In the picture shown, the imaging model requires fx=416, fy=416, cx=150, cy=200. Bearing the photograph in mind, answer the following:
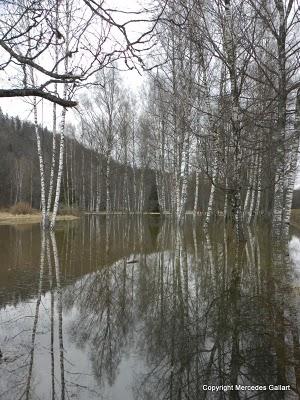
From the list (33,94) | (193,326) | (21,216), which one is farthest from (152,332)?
(21,216)

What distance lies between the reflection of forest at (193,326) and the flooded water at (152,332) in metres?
0.02

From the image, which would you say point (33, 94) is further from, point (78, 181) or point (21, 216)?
point (78, 181)

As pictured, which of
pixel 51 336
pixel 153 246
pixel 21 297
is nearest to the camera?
pixel 51 336

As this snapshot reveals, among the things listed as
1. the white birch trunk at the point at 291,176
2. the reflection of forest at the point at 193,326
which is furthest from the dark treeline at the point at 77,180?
the reflection of forest at the point at 193,326

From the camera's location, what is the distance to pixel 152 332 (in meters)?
5.42

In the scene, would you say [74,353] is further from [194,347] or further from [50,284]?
[50,284]

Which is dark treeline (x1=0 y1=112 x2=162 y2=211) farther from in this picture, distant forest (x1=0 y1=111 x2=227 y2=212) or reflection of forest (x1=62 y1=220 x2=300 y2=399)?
reflection of forest (x1=62 y1=220 x2=300 y2=399)

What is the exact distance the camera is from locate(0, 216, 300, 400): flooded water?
13.0 ft

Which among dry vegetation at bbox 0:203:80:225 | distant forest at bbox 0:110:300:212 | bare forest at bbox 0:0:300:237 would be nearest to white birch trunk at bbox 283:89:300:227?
bare forest at bbox 0:0:300:237

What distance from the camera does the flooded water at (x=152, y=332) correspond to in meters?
3.97

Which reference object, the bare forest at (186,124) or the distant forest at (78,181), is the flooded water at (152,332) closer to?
the bare forest at (186,124)

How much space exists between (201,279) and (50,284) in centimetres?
312

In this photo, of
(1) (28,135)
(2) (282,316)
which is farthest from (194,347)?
(1) (28,135)

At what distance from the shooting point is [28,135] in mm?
91438
